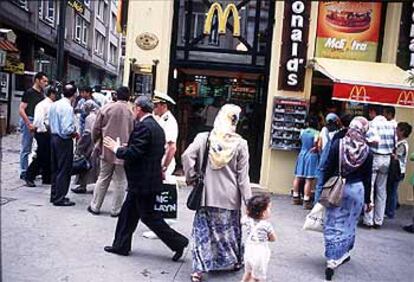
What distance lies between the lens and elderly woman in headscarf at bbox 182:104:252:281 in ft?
14.8

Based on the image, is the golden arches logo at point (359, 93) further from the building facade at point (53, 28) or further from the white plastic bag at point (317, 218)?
the building facade at point (53, 28)

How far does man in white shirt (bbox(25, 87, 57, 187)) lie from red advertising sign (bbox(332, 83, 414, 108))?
4.59 metres

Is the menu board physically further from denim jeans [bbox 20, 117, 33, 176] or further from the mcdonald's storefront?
denim jeans [bbox 20, 117, 33, 176]

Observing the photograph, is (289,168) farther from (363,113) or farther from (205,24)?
(205,24)

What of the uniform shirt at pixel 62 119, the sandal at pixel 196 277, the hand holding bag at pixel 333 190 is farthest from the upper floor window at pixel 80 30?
the uniform shirt at pixel 62 119

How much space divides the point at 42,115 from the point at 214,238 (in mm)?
4229

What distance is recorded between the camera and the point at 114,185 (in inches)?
259

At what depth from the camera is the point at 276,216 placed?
297 inches

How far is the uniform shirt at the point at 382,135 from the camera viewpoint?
7177 mm

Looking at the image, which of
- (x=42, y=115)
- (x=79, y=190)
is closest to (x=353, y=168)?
(x=79, y=190)

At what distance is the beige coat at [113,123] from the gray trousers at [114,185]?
123 millimetres

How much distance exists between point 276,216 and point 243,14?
Result: 4189 millimetres

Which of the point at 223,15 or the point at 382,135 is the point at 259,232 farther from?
the point at 223,15

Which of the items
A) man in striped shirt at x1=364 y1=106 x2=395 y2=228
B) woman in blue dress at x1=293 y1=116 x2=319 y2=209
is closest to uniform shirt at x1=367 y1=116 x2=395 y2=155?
man in striped shirt at x1=364 y1=106 x2=395 y2=228
